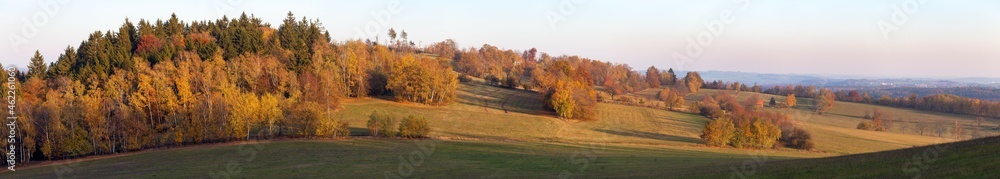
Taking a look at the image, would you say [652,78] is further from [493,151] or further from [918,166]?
[918,166]

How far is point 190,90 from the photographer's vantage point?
6047 cm

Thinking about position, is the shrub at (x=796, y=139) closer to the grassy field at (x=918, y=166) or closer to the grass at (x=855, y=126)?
the grass at (x=855, y=126)

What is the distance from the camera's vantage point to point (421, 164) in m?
39.5

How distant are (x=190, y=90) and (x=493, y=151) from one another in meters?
38.6

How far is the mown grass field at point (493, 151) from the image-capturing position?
35469 millimetres

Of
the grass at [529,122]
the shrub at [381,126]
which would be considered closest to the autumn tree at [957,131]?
the grass at [529,122]

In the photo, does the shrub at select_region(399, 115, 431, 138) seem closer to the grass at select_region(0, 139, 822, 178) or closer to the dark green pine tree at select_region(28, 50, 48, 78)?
the grass at select_region(0, 139, 822, 178)

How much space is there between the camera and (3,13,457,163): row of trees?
50062mm

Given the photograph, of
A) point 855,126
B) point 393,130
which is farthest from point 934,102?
point 393,130

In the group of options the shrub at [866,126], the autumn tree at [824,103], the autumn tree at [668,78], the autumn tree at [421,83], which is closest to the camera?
the autumn tree at [421,83]

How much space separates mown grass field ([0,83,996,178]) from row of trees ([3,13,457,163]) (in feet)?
12.0

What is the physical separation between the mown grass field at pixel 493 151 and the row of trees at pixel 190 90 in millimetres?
3650

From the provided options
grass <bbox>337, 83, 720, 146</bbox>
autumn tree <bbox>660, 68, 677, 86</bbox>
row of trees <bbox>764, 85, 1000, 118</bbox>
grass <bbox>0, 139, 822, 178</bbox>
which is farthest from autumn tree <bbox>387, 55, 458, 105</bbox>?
autumn tree <bbox>660, 68, 677, 86</bbox>

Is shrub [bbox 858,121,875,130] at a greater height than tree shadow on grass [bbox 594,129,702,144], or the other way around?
tree shadow on grass [bbox 594,129,702,144]
